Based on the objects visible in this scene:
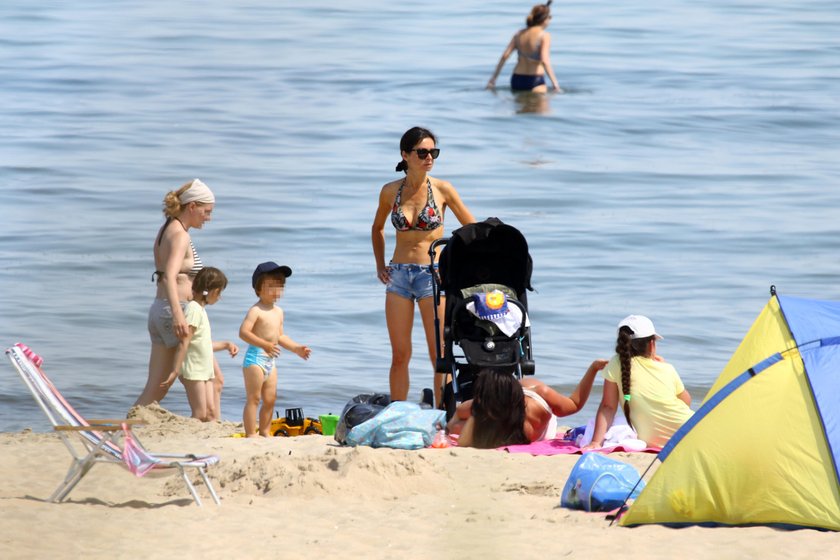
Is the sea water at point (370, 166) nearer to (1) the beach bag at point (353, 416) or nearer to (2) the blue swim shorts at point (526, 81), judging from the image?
(2) the blue swim shorts at point (526, 81)

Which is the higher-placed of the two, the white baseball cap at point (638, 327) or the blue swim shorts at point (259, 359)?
the white baseball cap at point (638, 327)

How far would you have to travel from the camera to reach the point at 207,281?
604cm

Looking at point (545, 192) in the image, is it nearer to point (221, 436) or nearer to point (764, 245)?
point (764, 245)

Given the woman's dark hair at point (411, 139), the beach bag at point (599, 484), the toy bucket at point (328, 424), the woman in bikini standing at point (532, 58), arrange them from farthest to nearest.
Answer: the woman in bikini standing at point (532, 58) < the toy bucket at point (328, 424) < the woman's dark hair at point (411, 139) < the beach bag at point (599, 484)

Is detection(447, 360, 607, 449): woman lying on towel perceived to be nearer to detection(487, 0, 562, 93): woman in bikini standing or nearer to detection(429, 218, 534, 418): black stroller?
detection(429, 218, 534, 418): black stroller

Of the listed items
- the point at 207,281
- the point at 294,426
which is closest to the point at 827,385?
the point at 207,281

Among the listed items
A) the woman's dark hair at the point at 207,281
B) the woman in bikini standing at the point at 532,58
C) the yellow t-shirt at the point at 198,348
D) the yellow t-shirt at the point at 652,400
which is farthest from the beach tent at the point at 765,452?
the woman in bikini standing at the point at 532,58

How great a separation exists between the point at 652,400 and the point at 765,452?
4.46 feet

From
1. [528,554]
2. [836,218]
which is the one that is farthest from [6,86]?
[836,218]

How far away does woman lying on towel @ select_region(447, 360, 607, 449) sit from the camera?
5.81 meters

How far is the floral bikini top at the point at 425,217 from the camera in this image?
6289 mm

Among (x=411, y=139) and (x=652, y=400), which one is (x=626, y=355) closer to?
(x=652, y=400)

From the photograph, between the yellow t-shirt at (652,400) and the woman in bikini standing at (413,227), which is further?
the woman in bikini standing at (413,227)

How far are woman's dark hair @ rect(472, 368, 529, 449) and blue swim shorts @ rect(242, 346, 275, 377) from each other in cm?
105
